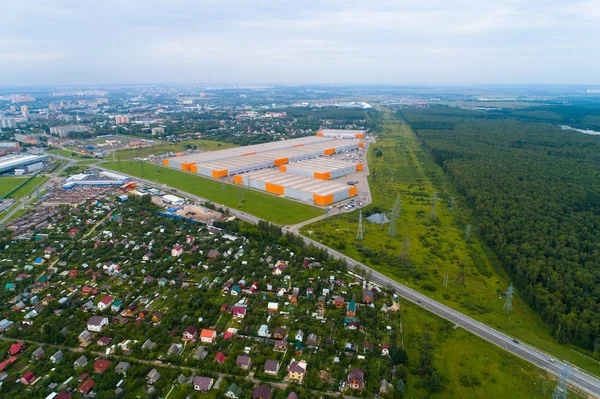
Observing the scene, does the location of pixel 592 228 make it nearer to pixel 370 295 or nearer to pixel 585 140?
pixel 370 295

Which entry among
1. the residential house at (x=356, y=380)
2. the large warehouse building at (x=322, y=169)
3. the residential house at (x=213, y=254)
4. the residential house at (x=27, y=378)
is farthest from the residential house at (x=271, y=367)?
the large warehouse building at (x=322, y=169)

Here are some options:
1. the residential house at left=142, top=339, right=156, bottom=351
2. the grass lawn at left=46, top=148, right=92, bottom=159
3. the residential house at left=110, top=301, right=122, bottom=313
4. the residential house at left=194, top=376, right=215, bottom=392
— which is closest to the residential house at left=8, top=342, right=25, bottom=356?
the residential house at left=110, top=301, right=122, bottom=313

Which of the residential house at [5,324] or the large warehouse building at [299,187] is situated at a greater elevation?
the large warehouse building at [299,187]

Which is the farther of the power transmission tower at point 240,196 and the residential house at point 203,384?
the power transmission tower at point 240,196

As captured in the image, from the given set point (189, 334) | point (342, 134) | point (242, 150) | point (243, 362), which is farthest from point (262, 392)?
point (342, 134)

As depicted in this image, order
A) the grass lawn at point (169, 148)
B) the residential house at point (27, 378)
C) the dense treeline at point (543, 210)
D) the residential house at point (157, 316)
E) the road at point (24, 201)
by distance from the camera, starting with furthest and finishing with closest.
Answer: the grass lawn at point (169, 148), the road at point (24, 201), the dense treeline at point (543, 210), the residential house at point (157, 316), the residential house at point (27, 378)

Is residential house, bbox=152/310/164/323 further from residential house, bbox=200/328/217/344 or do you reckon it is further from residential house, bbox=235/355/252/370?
residential house, bbox=235/355/252/370

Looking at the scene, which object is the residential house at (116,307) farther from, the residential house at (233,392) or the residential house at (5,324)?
the residential house at (233,392)

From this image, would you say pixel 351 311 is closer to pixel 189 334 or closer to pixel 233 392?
pixel 233 392
